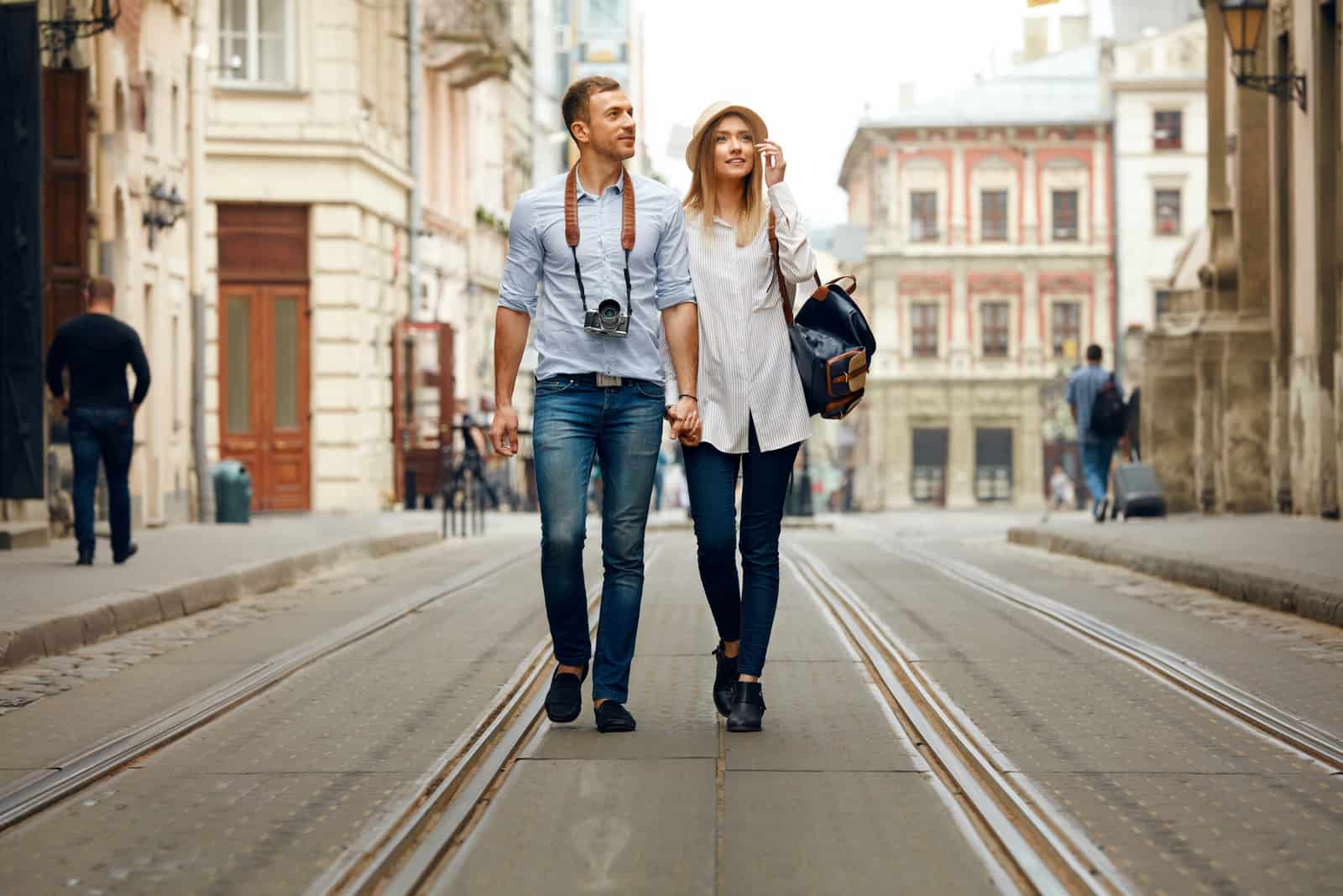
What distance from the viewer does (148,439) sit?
21125 mm

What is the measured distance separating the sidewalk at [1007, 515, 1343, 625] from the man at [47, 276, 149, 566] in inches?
273

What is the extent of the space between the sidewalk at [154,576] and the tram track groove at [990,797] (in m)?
3.75

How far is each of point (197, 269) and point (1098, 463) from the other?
10.4 metres

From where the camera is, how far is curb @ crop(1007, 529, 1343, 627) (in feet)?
35.6

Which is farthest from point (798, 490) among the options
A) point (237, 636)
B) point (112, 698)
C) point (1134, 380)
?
point (112, 698)

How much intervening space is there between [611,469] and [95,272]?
45.0 ft

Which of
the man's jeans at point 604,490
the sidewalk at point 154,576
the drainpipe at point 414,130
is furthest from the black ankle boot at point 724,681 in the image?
the drainpipe at point 414,130

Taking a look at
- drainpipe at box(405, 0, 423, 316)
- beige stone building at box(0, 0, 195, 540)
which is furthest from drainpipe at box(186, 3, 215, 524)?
drainpipe at box(405, 0, 423, 316)

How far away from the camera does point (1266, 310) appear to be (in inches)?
941

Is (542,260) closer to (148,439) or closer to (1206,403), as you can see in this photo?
(148,439)

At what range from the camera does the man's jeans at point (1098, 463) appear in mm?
22219

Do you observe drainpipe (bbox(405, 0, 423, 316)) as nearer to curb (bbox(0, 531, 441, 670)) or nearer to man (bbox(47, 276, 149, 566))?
curb (bbox(0, 531, 441, 670))

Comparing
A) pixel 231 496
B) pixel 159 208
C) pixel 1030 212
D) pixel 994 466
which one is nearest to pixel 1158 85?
pixel 1030 212

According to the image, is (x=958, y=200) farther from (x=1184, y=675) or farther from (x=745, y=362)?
(x=745, y=362)
